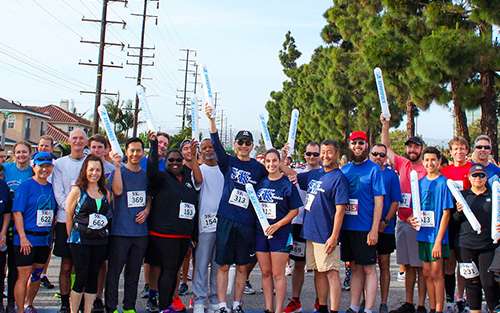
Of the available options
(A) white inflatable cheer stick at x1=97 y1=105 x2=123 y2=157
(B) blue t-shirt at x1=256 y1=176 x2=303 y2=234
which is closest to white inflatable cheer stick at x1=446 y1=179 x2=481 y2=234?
(B) blue t-shirt at x1=256 y1=176 x2=303 y2=234

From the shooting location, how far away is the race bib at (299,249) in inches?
255

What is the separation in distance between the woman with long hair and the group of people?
1 centimetres

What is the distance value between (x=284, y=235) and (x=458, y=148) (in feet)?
8.03

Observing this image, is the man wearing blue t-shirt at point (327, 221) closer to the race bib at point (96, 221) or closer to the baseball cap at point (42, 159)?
the race bib at point (96, 221)

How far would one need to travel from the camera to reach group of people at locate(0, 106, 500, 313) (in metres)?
5.51

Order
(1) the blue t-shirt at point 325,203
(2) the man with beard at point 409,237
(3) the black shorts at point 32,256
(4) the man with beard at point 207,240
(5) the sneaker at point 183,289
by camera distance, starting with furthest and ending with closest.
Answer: (5) the sneaker at point 183,289 → (2) the man with beard at point 409,237 → (4) the man with beard at point 207,240 → (1) the blue t-shirt at point 325,203 → (3) the black shorts at point 32,256

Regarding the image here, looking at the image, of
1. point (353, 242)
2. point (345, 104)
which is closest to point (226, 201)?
point (353, 242)

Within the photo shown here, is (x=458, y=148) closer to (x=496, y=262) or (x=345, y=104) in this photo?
(x=496, y=262)

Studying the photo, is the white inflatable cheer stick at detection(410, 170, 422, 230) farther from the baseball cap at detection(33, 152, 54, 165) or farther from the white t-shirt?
the baseball cap at detection(33, 152, 54, 165)

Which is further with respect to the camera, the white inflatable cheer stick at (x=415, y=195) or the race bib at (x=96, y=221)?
the white inflatable cheer stick at (x=415, y=195)

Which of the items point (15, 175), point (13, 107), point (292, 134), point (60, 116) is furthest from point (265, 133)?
point (60, 116)

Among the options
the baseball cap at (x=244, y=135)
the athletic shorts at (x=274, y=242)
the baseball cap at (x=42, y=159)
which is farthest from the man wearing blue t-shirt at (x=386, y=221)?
the baseball cap at (x=42, y=159)

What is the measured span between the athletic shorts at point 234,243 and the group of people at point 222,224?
0.01m

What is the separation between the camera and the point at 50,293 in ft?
22.7
